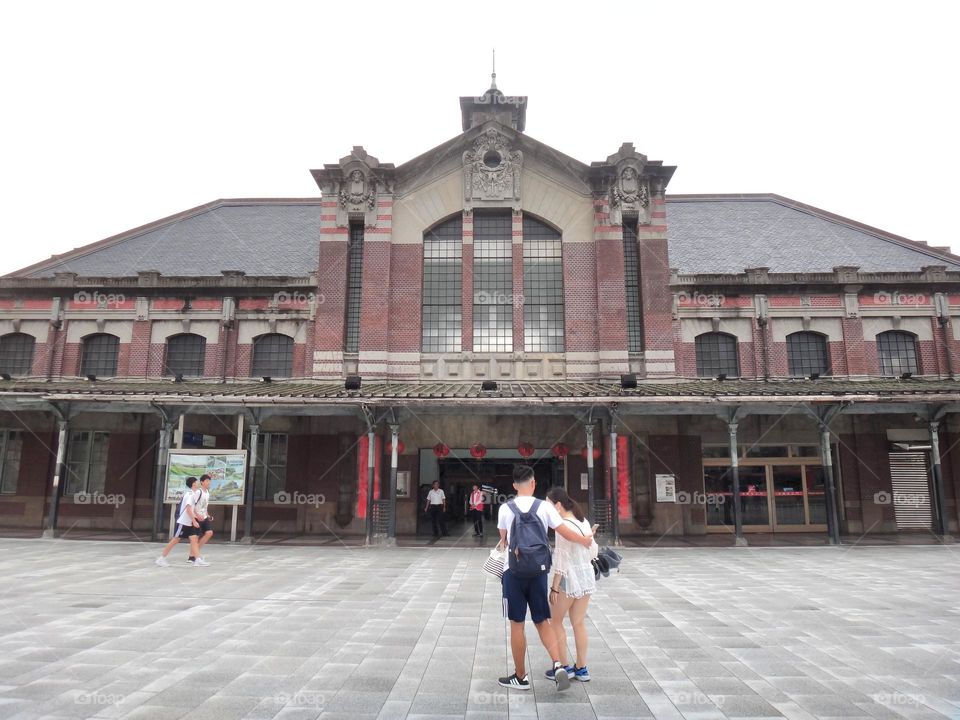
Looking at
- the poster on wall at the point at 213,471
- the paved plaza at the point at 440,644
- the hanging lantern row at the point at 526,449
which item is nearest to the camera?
the paved plaza at the point at 440,644

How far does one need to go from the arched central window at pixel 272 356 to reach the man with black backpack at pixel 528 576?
16931 mm

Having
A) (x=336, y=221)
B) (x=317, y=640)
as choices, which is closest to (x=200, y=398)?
(x=336, y=221)

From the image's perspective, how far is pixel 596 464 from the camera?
747 inches

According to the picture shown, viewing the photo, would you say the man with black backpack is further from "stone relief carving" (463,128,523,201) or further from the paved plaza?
"stone relief carving" (463,128,523,201)

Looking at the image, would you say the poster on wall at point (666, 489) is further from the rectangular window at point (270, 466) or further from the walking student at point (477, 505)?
the rectangular window at point (270, 466)

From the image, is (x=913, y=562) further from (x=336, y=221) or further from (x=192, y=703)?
(x=336, y=221)

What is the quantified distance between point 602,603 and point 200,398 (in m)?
11.7

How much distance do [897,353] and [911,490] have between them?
15.8 ft

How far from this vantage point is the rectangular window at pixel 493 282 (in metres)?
20.0

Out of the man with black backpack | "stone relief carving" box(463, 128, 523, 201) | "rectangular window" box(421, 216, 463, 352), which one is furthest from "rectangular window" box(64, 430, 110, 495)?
the man with black backpack

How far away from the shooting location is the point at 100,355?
70.4 feet

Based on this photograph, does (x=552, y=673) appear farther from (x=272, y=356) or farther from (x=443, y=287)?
(x=272, y=356)

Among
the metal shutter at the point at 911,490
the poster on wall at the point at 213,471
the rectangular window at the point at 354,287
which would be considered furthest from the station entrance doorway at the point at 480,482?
the metal shutter at the point at 911,490

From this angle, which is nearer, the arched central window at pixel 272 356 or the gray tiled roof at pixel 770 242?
the arched central window at pixel 272 356
